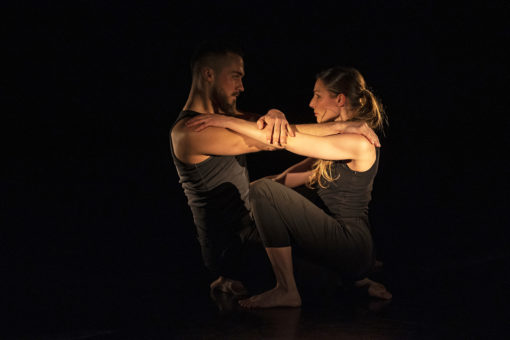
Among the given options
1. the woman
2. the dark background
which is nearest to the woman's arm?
the woman

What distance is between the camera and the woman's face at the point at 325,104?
2.64m

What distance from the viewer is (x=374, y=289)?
95.3 inches

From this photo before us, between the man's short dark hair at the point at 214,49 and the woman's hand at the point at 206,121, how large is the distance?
1.39 ft

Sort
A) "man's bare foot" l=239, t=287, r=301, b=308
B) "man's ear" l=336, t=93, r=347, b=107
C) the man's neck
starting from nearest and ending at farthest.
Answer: "man's bare foot" l=239, t=287, r=301, b=308, "man's ear" l=336, t=93, r=347, b=107, the man's neck

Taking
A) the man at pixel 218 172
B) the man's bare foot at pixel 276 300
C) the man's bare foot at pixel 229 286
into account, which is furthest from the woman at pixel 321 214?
the man's bare foot at pixel 229 286

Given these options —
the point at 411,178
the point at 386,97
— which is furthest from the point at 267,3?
the point at 411,178

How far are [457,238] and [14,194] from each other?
3.70m

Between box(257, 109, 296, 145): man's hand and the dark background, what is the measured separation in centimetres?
116

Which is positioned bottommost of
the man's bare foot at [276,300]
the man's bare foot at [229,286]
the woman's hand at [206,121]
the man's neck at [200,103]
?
the man's bare foot at [229,286]

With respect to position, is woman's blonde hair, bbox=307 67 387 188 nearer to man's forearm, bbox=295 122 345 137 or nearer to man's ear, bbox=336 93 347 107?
man's ear, bbox=336 93 347 107

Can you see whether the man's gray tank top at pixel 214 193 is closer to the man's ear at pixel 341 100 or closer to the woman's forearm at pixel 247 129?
the woman's forearm at pixel 247 129

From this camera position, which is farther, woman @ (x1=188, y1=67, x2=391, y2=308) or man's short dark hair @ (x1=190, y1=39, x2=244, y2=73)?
man's short dark hair @ (x1=190, y1=39, x2=244, y2=73)

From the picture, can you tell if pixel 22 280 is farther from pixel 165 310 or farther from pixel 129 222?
pixel 129 222

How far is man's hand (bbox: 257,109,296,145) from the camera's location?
2.34 m
